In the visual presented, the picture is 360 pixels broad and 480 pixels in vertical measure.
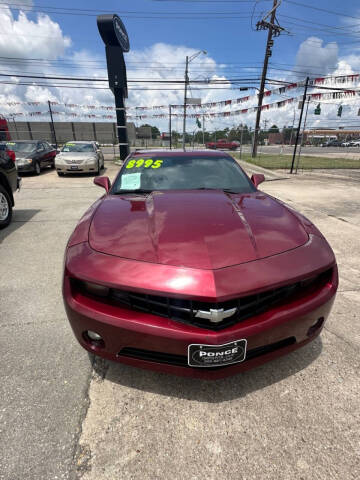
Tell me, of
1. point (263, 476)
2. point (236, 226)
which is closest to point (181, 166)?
point (236, 226)

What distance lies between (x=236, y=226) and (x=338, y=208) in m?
5.81

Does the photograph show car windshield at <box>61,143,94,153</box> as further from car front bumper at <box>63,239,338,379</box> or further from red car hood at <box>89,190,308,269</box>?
car front bumper at <box>63,239,338,379</box>

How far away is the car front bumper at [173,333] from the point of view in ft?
4.27

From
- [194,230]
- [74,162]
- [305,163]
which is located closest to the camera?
[194,230]

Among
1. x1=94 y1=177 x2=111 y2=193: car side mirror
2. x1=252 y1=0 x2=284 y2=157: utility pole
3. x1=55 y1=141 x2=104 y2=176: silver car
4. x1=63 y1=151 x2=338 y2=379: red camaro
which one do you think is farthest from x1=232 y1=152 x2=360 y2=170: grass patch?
x1=63 y1=151 x2=338 y2=379: red camaro

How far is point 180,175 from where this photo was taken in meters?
2.80

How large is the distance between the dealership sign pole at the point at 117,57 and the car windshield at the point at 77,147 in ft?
11.6

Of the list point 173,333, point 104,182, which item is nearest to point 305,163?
point 104,182

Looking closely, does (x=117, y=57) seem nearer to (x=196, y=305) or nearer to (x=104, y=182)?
(x=104, y=182)

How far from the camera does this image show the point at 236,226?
1721 mm

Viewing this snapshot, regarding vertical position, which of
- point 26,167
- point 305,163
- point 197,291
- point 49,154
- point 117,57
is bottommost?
point 305,163

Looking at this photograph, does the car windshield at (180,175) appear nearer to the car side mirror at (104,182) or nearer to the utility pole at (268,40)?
the car side mirror at (104,182)

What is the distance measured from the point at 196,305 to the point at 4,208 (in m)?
4.74

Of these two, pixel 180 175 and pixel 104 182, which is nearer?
pixel 180 175
